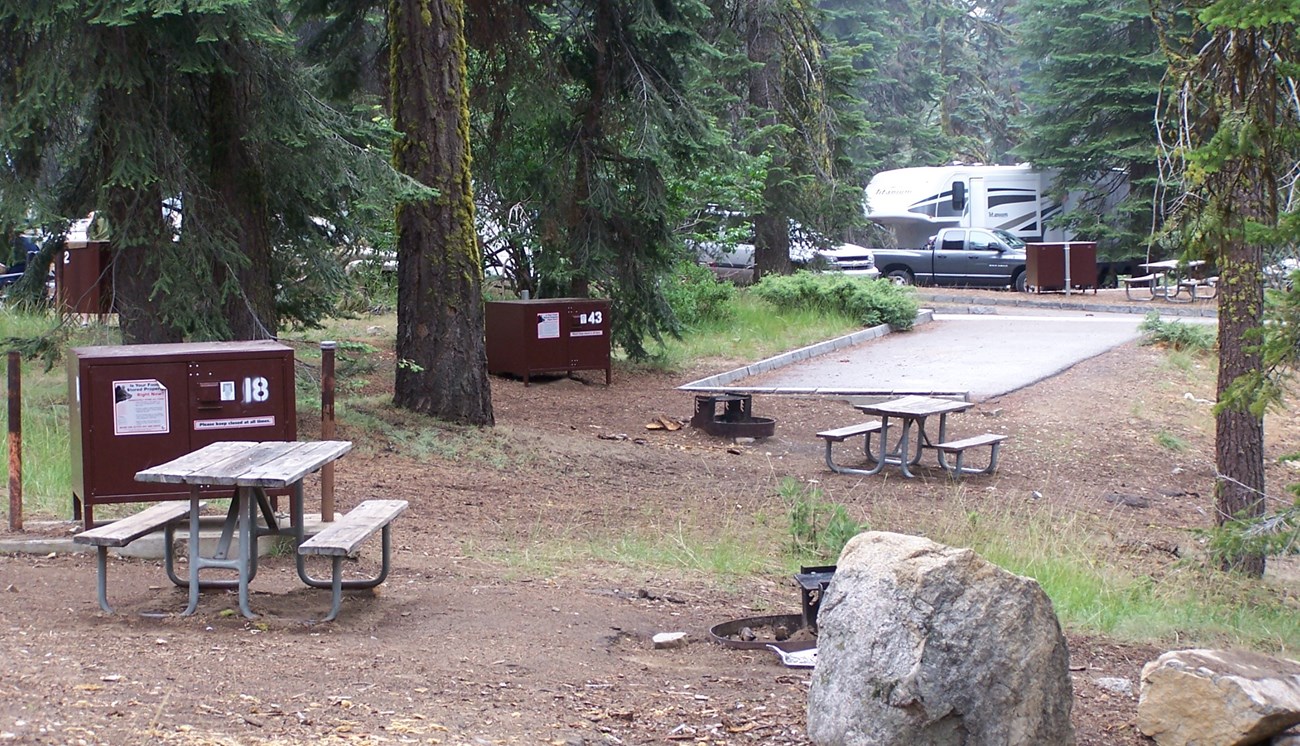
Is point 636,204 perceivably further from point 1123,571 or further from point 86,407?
point 86,407

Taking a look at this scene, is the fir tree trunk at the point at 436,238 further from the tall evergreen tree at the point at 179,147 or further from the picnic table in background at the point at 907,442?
the picnic table in background at the point at 907,442

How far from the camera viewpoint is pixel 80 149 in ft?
34.5

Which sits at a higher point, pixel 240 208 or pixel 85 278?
pixel 240 208

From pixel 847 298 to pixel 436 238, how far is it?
1197 centimetres

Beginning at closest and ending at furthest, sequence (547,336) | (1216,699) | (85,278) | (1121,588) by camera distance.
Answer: (1216,699)
(1121,588)
(85,278)
(547,336)

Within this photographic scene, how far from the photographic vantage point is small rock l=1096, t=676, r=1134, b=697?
5750 mm

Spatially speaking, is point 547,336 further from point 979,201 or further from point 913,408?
point 979,201

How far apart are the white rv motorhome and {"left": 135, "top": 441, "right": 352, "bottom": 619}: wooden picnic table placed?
32269 millimetres

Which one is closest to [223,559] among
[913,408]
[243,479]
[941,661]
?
[243,479]

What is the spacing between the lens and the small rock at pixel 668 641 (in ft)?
20.1

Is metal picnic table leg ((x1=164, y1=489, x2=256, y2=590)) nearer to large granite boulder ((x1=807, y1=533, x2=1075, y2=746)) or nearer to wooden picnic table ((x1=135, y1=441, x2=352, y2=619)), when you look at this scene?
wooden picnic table ((x1=135, y1=441, x2=352, y2=619))

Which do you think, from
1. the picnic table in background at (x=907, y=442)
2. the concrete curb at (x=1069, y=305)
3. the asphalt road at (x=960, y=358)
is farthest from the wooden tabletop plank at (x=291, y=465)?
the concrete curb at (x=1069, y=305)

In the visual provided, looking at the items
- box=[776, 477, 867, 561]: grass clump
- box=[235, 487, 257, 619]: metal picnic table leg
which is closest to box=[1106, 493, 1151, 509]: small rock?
box=[776, 477, 867, 561]: grass clump

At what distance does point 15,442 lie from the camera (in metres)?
7.48
